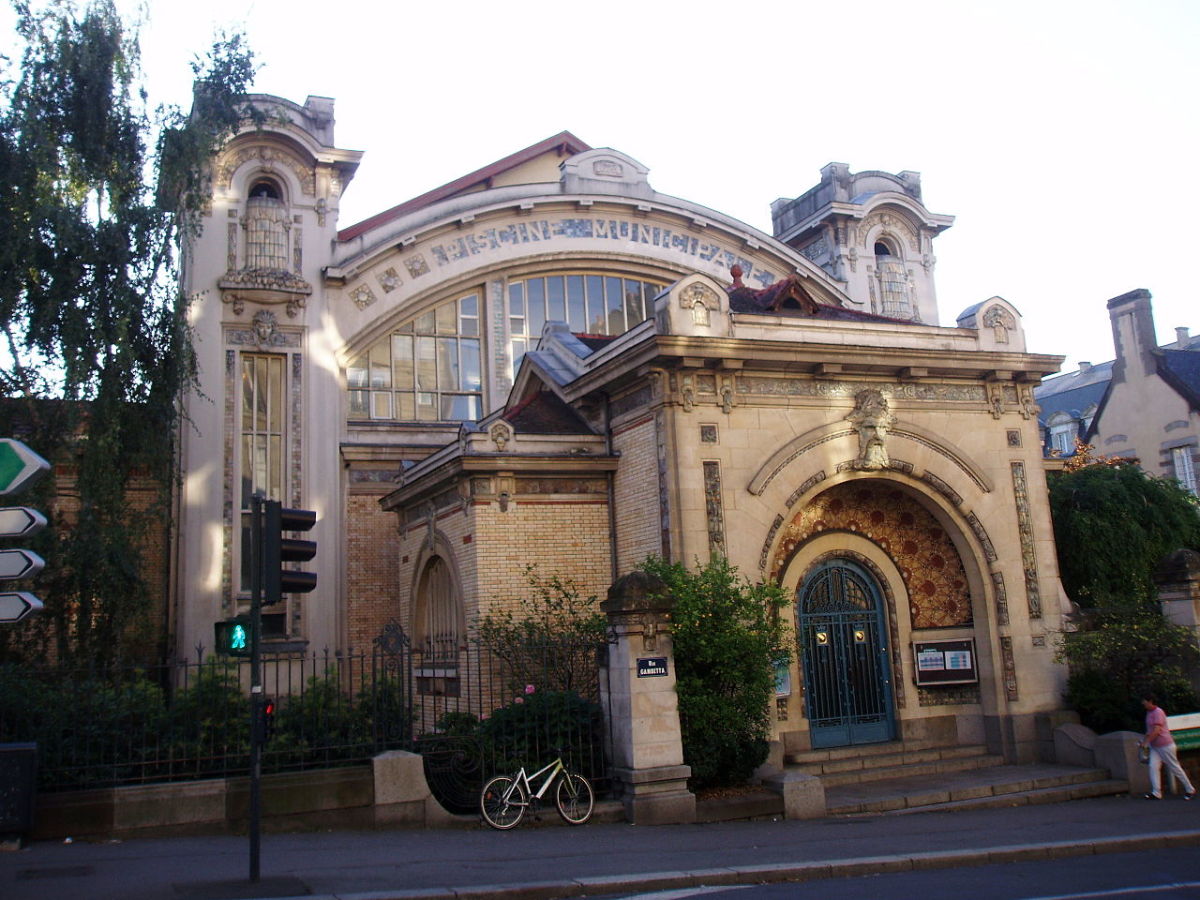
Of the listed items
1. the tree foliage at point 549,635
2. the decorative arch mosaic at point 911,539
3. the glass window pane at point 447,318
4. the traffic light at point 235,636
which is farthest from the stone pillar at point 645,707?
the glass window pane at point 447,318

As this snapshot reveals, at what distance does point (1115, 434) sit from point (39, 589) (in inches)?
1361

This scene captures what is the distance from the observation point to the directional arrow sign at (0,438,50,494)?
816cm

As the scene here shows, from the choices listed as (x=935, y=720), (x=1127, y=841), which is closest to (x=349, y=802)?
(x=1127, y=841)

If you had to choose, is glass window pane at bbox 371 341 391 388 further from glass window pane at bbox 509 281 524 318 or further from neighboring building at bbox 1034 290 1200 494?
neighboring building at bbox 1034 290 1200 494

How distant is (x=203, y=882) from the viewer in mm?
9883

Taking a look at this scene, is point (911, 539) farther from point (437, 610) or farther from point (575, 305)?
point (575, 305)

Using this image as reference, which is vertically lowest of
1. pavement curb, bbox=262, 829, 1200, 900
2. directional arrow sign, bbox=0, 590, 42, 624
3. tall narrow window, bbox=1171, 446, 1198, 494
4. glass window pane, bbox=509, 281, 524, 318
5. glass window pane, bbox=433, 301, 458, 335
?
pavement curb, bbox=262, 829, 1200, 900

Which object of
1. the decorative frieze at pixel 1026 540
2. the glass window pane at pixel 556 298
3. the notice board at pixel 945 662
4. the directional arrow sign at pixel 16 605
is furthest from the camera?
the glass window pane at pixel 556 298

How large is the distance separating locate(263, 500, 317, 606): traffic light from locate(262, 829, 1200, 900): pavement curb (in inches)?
102

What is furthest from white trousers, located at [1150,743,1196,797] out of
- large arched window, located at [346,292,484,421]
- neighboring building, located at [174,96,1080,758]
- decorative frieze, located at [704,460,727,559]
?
large arched window, located at [346,292,484,421]

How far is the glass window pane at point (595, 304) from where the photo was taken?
2773cm

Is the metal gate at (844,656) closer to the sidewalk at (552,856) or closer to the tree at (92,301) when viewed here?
the sidewalk at (552,856)

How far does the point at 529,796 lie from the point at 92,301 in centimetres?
1295

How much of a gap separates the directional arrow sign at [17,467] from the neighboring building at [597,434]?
9885 mm
